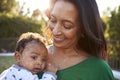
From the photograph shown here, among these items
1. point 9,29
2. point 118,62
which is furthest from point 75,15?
point 9,29

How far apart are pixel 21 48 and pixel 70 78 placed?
493mm

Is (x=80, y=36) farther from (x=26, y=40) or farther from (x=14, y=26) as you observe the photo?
(x=14, y=26)

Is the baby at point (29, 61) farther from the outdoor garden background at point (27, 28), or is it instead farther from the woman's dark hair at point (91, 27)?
the outdoor garden background at point (27, 28)

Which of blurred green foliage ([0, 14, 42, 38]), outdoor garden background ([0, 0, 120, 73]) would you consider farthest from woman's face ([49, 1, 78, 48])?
blurred green foliage ([0, 14, 42, 38])

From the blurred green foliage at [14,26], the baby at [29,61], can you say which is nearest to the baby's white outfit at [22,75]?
the baby at [29,61]

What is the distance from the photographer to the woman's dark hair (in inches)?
131

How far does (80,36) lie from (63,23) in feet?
0.91

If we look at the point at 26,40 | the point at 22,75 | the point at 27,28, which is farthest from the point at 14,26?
the point at 22,75

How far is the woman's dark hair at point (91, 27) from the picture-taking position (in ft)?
10.9

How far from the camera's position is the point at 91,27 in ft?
11.1

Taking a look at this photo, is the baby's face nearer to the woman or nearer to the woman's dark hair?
the woman

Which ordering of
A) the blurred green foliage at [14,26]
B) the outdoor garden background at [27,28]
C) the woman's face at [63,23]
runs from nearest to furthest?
1. the woman's face at [63,23]
2. the outdoor garden background at [27,28]
3. the blurred green foliage at [14,26]

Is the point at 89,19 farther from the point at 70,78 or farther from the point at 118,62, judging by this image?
the point at 118,62

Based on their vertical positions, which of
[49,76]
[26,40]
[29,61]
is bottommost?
[49,76]
